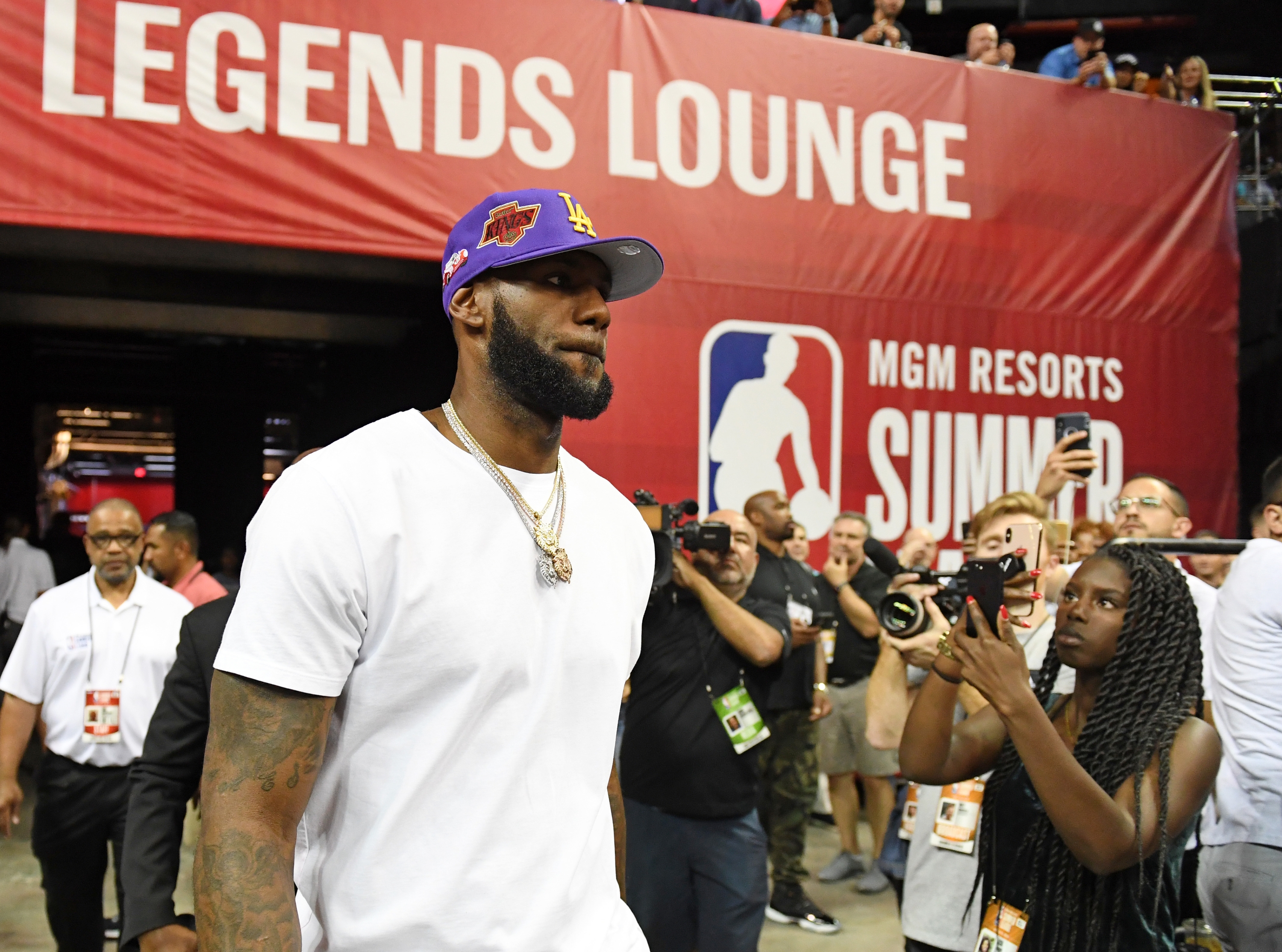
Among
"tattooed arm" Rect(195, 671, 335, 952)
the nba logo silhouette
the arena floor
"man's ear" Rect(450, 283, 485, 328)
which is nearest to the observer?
"tattooed arm" Rect(195, 671, 335, 952)

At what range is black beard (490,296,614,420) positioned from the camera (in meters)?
1.58

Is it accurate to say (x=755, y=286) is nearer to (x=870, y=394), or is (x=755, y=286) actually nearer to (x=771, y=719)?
(x=870, y=394)

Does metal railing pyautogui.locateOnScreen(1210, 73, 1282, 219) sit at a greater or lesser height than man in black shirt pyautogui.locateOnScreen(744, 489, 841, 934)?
greater

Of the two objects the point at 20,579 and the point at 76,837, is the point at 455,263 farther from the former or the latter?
the point at 20,579

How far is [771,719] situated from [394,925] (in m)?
3.16

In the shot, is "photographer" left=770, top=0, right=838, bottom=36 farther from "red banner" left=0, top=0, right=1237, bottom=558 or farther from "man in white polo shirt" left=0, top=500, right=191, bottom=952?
"man in white polo shirt" left=0, top=500, right=191, bottom=952

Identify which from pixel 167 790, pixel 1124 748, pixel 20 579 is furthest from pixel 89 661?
pixel 20 579

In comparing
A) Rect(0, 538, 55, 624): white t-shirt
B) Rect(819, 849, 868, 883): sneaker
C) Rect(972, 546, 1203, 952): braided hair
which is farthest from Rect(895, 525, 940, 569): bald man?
Rect(0, 538, 55, 624): white t-shirt

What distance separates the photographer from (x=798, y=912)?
519 centimetres

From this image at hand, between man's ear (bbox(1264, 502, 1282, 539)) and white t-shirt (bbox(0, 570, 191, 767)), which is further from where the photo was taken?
white t-shirt (bbox(0, 570, 191, 767))

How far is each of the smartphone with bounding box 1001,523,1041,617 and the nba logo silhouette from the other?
383cm

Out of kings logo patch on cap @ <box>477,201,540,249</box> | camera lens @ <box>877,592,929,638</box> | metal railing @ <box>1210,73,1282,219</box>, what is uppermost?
metal railing @ <box>1210,73,1282,219</box>

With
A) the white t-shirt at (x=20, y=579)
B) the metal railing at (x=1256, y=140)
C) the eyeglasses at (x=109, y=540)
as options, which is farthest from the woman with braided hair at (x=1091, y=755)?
the white t-shirt at (x=20, y=579)

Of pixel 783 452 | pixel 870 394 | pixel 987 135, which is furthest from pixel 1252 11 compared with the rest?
pixel 783 452
